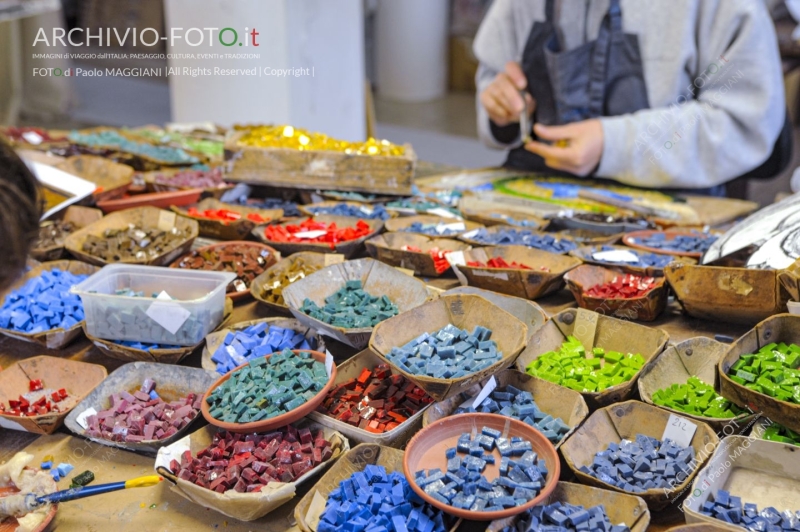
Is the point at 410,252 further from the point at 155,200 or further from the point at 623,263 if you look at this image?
the point at 155,200

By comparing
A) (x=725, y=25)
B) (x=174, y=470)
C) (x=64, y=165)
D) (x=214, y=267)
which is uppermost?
(x=725, y=25)

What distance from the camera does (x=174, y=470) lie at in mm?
1538

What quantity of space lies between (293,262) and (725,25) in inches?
79.9

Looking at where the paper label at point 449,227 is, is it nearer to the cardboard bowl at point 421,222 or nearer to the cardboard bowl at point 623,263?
the cardboard bowl at point 421,222

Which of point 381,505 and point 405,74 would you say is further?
point 405,74

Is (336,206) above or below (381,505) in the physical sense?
above

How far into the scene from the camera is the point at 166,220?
A: 2699mm

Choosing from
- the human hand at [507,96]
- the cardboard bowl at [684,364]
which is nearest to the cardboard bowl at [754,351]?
the cardboard bowl at [684,364]

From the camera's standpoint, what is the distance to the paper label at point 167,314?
A: 1.93 m

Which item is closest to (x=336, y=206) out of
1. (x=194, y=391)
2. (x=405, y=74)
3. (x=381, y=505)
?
(x=194, y=391)

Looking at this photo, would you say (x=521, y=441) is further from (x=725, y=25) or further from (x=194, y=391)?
(x=725, y=25)

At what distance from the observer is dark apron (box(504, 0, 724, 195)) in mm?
3178

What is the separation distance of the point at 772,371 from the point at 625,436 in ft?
1.10

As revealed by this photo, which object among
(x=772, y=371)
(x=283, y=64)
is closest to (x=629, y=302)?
(x=772, y=371)
